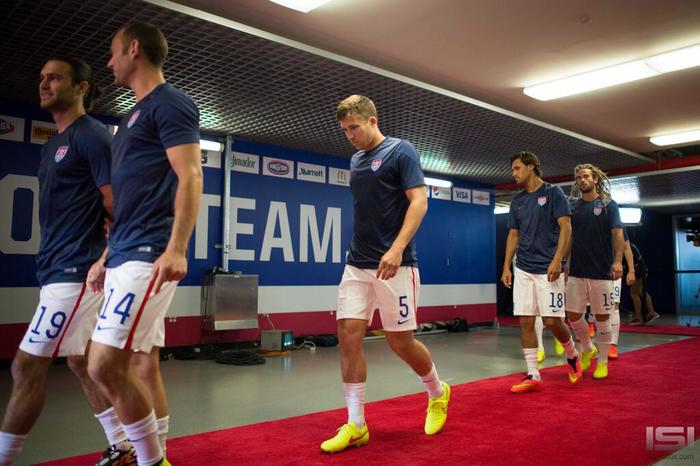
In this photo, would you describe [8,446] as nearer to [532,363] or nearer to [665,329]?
[532,363]

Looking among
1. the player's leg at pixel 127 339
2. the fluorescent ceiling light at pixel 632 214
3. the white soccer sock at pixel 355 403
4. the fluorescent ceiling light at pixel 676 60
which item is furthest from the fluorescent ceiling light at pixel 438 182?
the player's leg at pixel 127 339

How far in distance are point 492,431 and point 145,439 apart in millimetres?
1851

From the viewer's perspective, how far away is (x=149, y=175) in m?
1.71

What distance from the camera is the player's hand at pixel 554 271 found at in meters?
3.87

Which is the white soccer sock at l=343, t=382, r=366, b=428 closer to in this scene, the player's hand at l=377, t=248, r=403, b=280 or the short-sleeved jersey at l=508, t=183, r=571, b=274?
the player's hand at l=377, t=248, r=403, b=280

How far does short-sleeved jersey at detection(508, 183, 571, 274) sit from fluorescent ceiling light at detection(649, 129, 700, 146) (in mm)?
4796

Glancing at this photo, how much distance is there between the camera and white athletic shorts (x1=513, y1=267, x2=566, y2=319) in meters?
3.96

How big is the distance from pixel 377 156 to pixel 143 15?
7.51 ft

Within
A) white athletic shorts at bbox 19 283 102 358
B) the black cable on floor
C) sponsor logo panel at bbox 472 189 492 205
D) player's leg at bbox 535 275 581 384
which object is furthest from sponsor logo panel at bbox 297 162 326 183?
white athletic shorts at bbox 19 283 102 358

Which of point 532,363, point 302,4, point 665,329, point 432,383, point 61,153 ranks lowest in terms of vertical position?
point 665,329

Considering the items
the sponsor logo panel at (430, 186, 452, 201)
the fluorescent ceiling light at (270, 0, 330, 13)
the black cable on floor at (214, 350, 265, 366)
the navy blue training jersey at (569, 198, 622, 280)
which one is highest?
the fluorescent ceiling light at (270, 0, 330, 13)

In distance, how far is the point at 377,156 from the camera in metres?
2.65

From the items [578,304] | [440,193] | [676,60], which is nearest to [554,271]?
[578,304]

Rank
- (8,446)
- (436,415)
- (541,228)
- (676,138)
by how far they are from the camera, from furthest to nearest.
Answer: (676,138) → (541,228) → (436,415) → (8,446)
